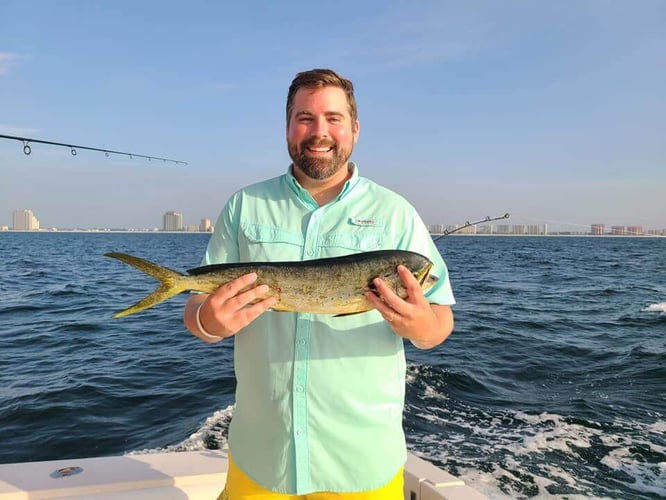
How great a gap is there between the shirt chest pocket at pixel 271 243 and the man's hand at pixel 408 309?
52 cm

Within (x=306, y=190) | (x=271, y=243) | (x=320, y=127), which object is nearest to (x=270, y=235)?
(x=271, y=243)

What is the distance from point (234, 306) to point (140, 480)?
2234 millimetres

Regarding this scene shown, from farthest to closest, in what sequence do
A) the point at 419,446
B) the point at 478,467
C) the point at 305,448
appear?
the point at 419,446 < the point at 478,467 < the point at 305,448

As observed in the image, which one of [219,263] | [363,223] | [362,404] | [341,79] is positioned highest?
[341,79]

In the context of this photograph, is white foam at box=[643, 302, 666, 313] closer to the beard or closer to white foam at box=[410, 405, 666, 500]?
white foam at box=[410, 405, 666, 500]

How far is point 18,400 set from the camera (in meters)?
8.98

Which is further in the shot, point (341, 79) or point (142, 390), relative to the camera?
point (142, 390)

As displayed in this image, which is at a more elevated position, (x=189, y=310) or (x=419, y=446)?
(x=189, y=310)

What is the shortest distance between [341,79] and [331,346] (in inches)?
58.0

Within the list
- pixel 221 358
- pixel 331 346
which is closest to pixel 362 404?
pixel 331 346

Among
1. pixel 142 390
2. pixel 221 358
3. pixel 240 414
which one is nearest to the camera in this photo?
pixel 240 414

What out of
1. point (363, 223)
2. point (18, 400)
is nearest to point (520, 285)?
point (18, 400)

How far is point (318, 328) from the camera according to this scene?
2.65m

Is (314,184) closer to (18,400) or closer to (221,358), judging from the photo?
(18,400)
